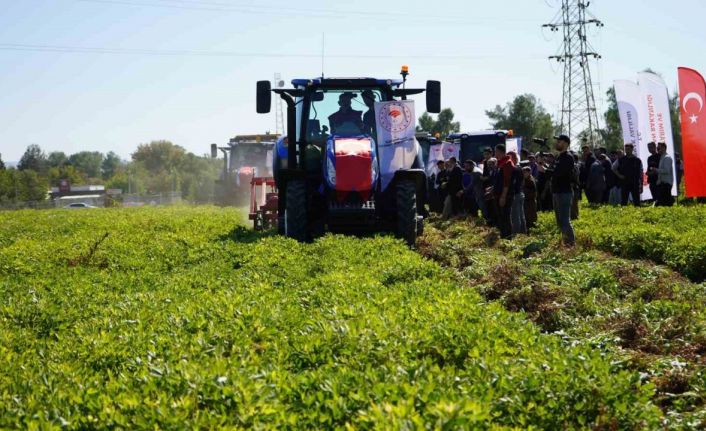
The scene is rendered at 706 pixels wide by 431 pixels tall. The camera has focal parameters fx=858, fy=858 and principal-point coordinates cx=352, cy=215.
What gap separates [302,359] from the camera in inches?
221

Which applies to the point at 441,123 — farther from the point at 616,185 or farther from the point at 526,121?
the point at 616,185

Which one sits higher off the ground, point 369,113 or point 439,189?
point 369,113

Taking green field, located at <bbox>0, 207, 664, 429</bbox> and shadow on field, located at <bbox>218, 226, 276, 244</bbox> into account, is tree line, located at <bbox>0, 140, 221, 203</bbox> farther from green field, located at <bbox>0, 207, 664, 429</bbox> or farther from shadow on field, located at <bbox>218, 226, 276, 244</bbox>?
green field, located at <bbox>0, 207, 664, 429</bbox>

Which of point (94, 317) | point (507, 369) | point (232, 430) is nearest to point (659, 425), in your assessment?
point (507, 369)

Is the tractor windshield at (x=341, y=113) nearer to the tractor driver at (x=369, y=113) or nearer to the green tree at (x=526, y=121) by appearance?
the tractor driver at (x=369, y=113)

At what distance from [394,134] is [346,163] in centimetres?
102

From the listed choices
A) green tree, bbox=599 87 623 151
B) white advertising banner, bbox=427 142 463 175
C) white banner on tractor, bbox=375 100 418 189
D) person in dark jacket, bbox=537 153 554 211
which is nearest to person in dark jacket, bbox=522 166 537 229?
person in dark jacket, bbox=537 153 554 211

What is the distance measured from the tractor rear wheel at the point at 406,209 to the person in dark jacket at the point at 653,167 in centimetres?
844

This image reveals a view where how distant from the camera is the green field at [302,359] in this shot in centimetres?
433

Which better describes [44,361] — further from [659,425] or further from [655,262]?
[655,262]

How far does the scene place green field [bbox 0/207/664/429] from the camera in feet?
14.2

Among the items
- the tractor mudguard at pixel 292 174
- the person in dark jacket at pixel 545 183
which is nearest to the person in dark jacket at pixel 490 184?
the person in dark jacket at pixel 545 183

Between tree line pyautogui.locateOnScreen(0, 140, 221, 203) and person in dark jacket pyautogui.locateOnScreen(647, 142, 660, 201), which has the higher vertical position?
tree line pyautogui.locateOnScreen(0, 140, 221, 203)

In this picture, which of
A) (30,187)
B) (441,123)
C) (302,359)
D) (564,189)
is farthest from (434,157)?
(30,187)
